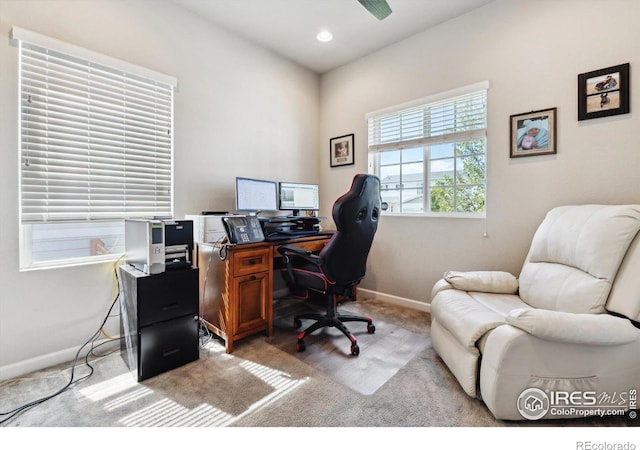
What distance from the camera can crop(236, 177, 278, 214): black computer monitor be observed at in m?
2.61

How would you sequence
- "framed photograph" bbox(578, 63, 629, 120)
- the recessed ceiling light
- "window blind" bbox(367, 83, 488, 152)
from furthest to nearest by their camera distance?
the recessed ceiling light < "window blind" bbox(367, 83, 488, 152) < "framed photograph" bbox(578, 63, 629, 120)

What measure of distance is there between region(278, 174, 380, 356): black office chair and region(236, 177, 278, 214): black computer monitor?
63cm

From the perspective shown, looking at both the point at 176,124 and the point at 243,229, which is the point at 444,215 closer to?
the point at 243,229

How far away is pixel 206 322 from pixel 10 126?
180 cm

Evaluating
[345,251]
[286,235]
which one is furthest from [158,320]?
[345,251]

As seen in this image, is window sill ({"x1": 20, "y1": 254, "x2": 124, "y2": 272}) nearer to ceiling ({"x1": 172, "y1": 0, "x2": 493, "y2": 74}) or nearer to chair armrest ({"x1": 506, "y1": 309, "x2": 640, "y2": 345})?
ceiling ({"x1": 172, "y1": 0, "x2": 493, "y2": 74})

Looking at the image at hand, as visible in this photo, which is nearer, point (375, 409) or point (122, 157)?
point (375, 409)

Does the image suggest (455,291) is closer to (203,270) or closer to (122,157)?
(203,270)

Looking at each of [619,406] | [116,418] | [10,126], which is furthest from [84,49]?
[619,406]

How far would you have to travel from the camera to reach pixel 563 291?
5.46ft

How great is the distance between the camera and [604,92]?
1957 millimetres

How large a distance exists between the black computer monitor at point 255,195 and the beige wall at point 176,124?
0.89 ft

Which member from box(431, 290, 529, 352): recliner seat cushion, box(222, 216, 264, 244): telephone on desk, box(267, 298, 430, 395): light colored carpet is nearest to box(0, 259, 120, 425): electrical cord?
box(222, 216, 264, 244): telephone on desk

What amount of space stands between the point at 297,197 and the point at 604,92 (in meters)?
2.58
